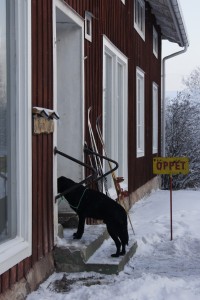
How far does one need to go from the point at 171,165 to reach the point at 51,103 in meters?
2.78

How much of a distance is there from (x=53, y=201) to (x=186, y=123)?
17222mm

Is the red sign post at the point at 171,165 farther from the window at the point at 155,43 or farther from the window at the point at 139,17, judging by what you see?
the window at the point at 155,43

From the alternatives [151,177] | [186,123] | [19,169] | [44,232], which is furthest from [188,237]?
[186,123]

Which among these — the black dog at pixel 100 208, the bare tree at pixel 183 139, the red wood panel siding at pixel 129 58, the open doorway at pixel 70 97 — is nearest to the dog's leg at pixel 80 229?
the black dog at pixel 100 208

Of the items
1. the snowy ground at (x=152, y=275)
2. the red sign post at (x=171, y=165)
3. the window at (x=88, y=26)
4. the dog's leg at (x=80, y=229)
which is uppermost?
the window at (x=88, y=26)

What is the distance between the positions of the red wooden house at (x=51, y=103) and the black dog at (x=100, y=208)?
254 millimetres

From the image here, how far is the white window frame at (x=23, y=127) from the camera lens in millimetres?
4527

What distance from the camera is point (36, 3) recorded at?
499 centimetres

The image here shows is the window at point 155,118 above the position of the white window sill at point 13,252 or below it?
above

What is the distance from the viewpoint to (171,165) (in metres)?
7.70

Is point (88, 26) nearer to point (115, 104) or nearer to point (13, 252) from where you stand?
point (115, 104)

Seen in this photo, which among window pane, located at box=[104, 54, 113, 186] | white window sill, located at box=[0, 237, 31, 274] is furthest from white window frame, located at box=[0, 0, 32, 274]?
window pane, located at box=[104, 54, 113, 186]

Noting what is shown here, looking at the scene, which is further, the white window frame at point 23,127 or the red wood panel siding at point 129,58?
A: the red wood panel siding at point 129,58

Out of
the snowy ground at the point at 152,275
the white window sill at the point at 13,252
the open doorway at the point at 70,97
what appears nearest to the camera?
the white window sill at the point at 13,252
